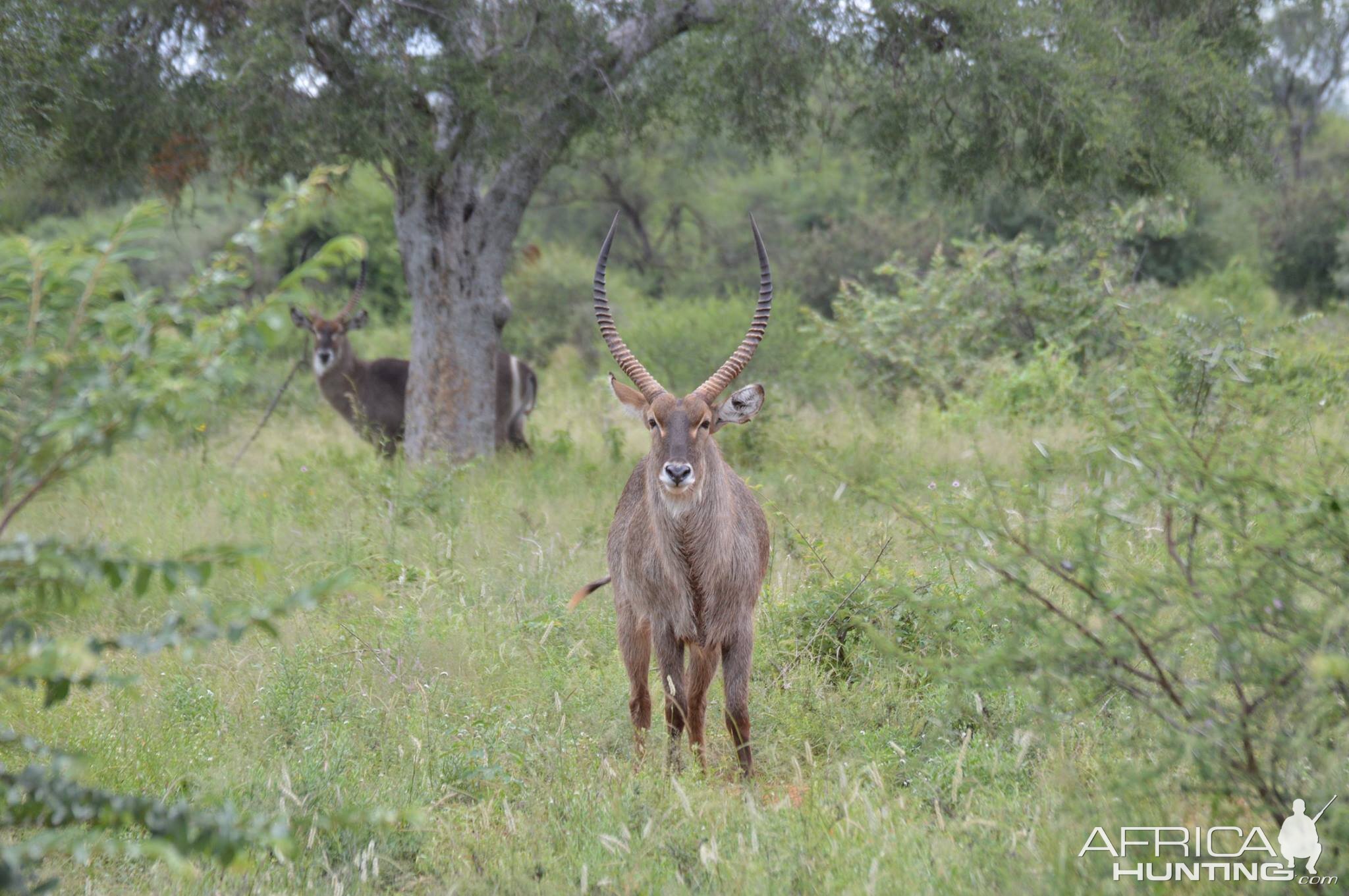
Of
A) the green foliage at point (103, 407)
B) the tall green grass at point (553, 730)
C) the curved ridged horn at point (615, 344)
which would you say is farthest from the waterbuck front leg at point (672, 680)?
the green foliage at point (103, 407)

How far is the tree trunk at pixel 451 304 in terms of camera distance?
29.1ft

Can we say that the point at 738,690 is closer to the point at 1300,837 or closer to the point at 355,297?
the point at 1300,837

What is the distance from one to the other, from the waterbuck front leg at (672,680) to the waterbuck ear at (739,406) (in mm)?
837

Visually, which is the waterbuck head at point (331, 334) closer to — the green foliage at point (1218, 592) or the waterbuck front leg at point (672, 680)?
the waterbuck front leg at point (672, 680)

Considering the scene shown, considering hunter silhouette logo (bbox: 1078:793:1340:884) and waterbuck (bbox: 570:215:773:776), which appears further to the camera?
waterbuck (bbox: 570:215:773:776)

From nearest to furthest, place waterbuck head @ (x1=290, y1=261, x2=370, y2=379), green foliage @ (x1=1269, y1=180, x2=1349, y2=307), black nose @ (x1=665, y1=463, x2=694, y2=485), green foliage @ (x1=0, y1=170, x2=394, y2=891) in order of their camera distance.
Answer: green foliage @ (x1=0, y1=170, x2=394, y2=891) → black nose @ (x1=665, y1=463, x2=694, y2=485) → waterbuck head @ (x1=290, y1=261, x2=370, y2=379) → green foliage @ (x1=1269, y1=180, x2=1349, y2=307)

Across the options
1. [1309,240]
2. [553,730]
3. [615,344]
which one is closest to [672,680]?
[553,730]

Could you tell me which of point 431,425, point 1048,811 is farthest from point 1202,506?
point 431,425

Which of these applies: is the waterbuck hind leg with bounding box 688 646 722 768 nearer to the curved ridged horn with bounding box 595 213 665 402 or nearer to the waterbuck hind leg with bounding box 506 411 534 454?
the curved ridged horn with bounding box 595 213 665 402

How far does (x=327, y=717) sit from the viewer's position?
452 centimetres

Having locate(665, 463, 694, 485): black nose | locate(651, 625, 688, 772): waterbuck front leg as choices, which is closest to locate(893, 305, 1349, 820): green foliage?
locate(665, 463, 694, 485): black nose

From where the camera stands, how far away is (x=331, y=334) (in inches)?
454

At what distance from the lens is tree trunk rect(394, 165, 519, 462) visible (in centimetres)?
888

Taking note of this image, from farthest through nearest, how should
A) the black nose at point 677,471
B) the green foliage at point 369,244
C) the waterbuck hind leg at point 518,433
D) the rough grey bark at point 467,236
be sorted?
1. the green foliage at point 369,244
2. the waterbuck hind leg at point 518,433
3. the rough grey bark at point 467,236
4. the black nose at point 677,471
